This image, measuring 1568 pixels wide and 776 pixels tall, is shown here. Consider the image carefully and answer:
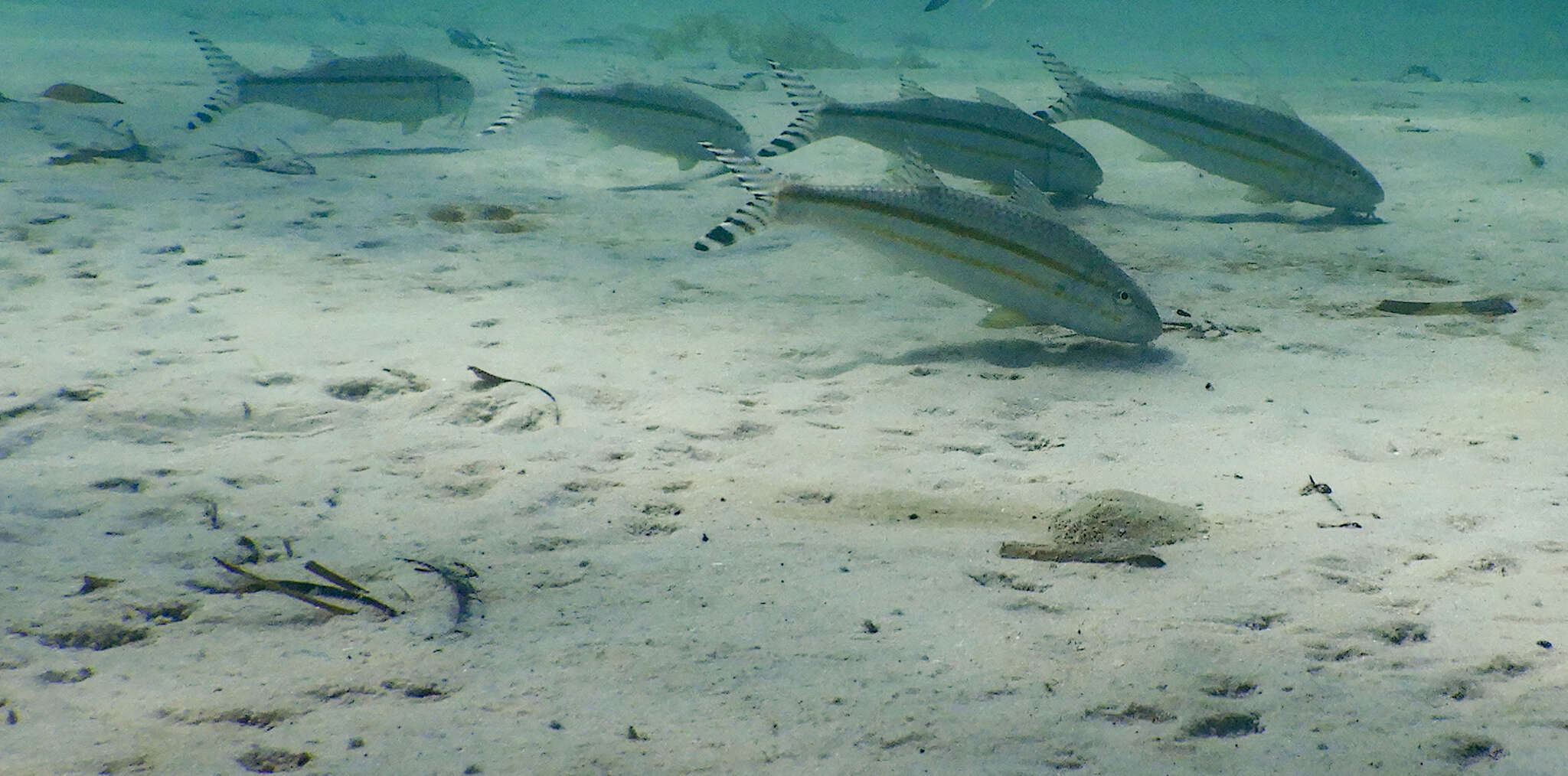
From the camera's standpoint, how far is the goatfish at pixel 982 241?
4207mm

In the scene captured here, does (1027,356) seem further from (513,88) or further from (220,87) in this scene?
(220,87)

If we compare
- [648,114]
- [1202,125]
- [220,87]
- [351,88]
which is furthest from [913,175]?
[220,87]

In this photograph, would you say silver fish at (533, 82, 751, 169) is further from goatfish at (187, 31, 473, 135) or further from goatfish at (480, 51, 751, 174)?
goatfish at (187, 31, 473, 135)

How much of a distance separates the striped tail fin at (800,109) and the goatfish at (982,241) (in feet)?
6.22

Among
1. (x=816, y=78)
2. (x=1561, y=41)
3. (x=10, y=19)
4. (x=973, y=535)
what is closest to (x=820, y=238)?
(x=973, y=535)

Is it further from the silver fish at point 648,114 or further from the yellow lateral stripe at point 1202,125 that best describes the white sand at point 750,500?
the silver fish at point 648,114

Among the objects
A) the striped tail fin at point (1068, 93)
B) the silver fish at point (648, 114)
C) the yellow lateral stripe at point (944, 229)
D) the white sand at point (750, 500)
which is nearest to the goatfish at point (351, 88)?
the silver fish at point (648, 114)

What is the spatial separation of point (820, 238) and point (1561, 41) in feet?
97.5

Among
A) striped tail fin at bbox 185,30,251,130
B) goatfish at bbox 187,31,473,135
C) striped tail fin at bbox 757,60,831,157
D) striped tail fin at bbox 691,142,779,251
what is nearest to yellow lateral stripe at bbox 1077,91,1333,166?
striped tail fin at bbox 757,60,831,157

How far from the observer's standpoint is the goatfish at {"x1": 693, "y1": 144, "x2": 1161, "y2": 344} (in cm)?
421

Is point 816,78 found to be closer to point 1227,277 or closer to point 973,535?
point 1227,277

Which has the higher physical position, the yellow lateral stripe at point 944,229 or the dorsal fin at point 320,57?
the yellow lateral stripe at point 944,229

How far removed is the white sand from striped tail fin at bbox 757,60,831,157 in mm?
683

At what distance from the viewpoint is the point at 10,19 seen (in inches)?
642
